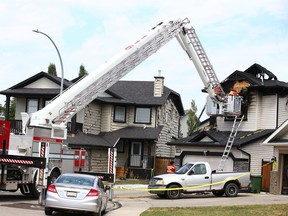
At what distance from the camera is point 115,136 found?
137ft

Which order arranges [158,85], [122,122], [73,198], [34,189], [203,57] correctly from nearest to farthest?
[73,198], [34,189], [203,57], [122,122], [158,85]

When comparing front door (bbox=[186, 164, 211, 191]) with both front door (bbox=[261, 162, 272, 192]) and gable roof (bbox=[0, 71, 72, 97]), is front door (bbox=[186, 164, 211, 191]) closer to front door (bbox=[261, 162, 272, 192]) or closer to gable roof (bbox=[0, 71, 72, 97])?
front door (bbox=[261, 162, 272, 192])

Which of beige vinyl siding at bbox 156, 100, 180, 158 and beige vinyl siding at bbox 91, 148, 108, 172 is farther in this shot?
beige vinyl siding at bbox 156, 100, 180, 158

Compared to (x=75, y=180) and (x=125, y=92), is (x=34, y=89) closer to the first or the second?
(x=125, y=92)

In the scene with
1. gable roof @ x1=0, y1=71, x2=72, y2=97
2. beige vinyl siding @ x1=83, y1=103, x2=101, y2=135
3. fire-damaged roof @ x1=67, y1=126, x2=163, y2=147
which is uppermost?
gable roof @ x1=0, y1=71, x2=72, y2=97

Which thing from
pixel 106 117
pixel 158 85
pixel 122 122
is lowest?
pixel 122 122

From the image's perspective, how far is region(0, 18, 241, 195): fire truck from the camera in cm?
2006

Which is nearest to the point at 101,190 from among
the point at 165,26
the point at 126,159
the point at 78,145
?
the point at 165,26

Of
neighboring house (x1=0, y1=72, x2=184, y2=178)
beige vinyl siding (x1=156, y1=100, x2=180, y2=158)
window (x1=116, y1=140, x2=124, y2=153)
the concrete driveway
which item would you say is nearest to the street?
the concrete driveway

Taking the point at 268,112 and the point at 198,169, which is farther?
the point at 268,112

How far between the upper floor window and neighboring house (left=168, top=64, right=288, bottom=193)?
1166cm

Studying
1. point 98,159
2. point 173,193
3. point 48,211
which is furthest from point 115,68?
point 98,159

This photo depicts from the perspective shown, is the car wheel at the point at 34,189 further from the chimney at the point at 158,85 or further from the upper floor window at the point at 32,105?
the chimney at the point at 158,85

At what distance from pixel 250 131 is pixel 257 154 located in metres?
2.49
